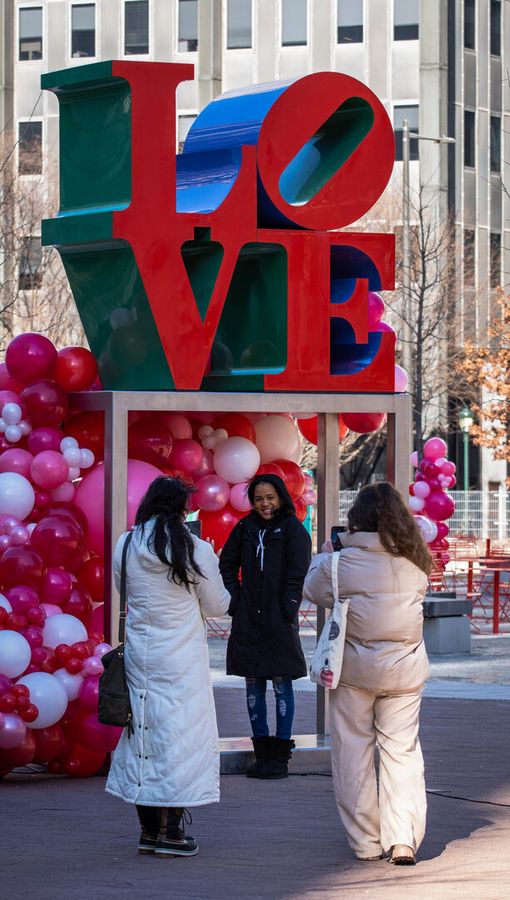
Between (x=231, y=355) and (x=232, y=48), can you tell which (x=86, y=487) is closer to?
(x=231, y=355)

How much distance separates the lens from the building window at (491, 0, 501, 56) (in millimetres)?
47906

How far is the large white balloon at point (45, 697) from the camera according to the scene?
10.0 metres

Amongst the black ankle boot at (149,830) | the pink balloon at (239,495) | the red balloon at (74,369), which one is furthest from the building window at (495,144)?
the black ankle boot at (149,830)

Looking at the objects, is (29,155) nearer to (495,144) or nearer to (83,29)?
(83,29)

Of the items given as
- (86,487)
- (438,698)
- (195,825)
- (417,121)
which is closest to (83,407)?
(86,487)

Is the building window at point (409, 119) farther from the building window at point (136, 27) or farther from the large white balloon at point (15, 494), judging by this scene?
the large white balloon at point (15, 494)

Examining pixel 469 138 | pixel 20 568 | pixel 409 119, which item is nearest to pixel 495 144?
pixel 469 138

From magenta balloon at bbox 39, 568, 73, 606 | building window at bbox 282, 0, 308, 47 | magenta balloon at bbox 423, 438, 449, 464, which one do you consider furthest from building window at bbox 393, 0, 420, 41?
magenta balloon at bbox 39, 568, 73, 606

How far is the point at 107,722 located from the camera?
8086mm

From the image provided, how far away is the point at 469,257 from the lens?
43.4 m

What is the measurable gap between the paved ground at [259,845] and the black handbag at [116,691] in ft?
2.23

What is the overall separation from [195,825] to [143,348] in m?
3.16

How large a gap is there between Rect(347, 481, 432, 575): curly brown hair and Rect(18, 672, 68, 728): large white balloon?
2.71 meters

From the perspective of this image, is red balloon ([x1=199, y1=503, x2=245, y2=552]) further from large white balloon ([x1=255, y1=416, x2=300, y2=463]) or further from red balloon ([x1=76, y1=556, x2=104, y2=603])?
red balloon ([x1=76, y1=556, x2=104, y2=603])
